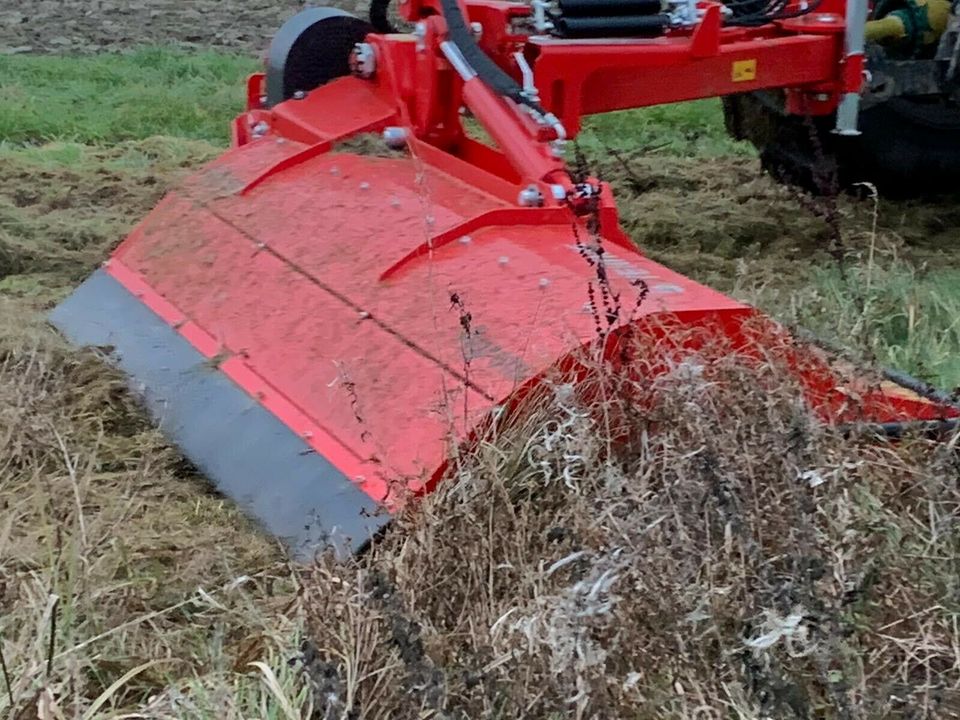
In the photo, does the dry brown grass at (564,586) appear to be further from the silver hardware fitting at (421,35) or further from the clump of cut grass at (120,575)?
the silver hardware fitting at (421,35)

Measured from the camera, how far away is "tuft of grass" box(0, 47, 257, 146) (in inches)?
256

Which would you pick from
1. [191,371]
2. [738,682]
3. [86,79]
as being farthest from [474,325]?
[86,79]

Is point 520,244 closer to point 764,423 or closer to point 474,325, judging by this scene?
point 474,325

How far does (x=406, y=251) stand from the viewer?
9.65 feet

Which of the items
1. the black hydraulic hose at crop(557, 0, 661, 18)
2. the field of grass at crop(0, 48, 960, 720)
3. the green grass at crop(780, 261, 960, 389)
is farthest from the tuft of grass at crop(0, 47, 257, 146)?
the field of grass at crop(0, 48, 960, 720)

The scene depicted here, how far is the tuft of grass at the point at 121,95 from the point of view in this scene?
6.50m

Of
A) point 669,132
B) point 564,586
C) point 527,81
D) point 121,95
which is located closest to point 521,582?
point 564,586

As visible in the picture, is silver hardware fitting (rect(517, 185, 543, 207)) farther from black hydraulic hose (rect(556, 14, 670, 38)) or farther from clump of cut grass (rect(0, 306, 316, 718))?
clump of cut grass (rect(0, 306, 316, 718))

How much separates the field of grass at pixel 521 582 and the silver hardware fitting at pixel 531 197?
2.02ft

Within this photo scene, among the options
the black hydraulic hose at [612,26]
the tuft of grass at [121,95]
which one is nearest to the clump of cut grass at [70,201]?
the tuft of grass at [121,95]

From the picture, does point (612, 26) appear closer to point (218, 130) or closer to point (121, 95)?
point (218, 130)

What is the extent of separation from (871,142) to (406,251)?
235cm

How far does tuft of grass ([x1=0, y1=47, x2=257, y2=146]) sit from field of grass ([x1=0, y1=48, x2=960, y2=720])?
3.64 m

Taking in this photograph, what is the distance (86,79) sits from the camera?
25.4 feet
